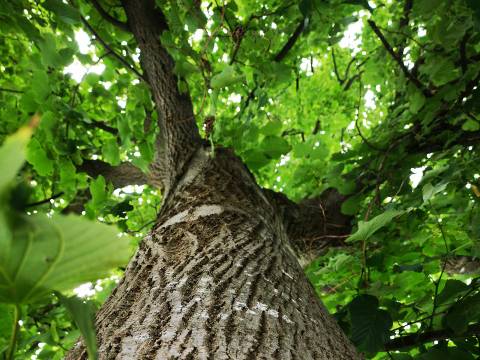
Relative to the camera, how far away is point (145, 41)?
7.90 ft

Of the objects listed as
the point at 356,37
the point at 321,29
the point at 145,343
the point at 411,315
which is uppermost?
the point at 356,37

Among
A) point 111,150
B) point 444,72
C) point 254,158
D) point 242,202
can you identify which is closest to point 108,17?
point 111,150

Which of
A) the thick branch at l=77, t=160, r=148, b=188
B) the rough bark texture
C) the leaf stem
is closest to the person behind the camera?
the leaf stem

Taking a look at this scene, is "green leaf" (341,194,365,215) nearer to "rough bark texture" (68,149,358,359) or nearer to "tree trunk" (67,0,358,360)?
"tree trunk" (67,0,358,360)

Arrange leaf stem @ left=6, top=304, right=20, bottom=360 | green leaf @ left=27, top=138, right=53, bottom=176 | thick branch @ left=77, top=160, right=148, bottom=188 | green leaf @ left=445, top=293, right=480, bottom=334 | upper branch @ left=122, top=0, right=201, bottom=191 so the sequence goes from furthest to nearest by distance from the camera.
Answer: thick branch @ left=77, top=160, right=148, bottom=188 < upper branch @ left=122, top=0, right=201, bottom=191 < green leaf @ left=27, top=138, right=53, bottom=176 < green leaf @ left=445, top=293, right=480, bottom=334 < leaf stem @ left=6, top=304, right=20, bottom=360

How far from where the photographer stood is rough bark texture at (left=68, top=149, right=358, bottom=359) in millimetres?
685

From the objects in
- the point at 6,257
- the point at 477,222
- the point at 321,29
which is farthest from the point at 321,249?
the point at 6,257

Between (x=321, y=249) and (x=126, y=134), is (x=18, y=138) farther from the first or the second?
(x=321, y=249)

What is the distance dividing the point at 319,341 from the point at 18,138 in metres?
0.78

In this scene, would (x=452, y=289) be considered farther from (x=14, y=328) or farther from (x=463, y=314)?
(x=14, y=328)

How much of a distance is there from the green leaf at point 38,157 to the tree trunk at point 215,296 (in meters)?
1.09

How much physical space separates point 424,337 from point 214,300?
1067 millimetres

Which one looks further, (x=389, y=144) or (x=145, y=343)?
(x=389, y=144)

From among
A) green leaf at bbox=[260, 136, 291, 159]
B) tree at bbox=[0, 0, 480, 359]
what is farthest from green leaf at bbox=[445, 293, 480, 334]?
green leaf at bbox=[260, 136, 291, 159]
